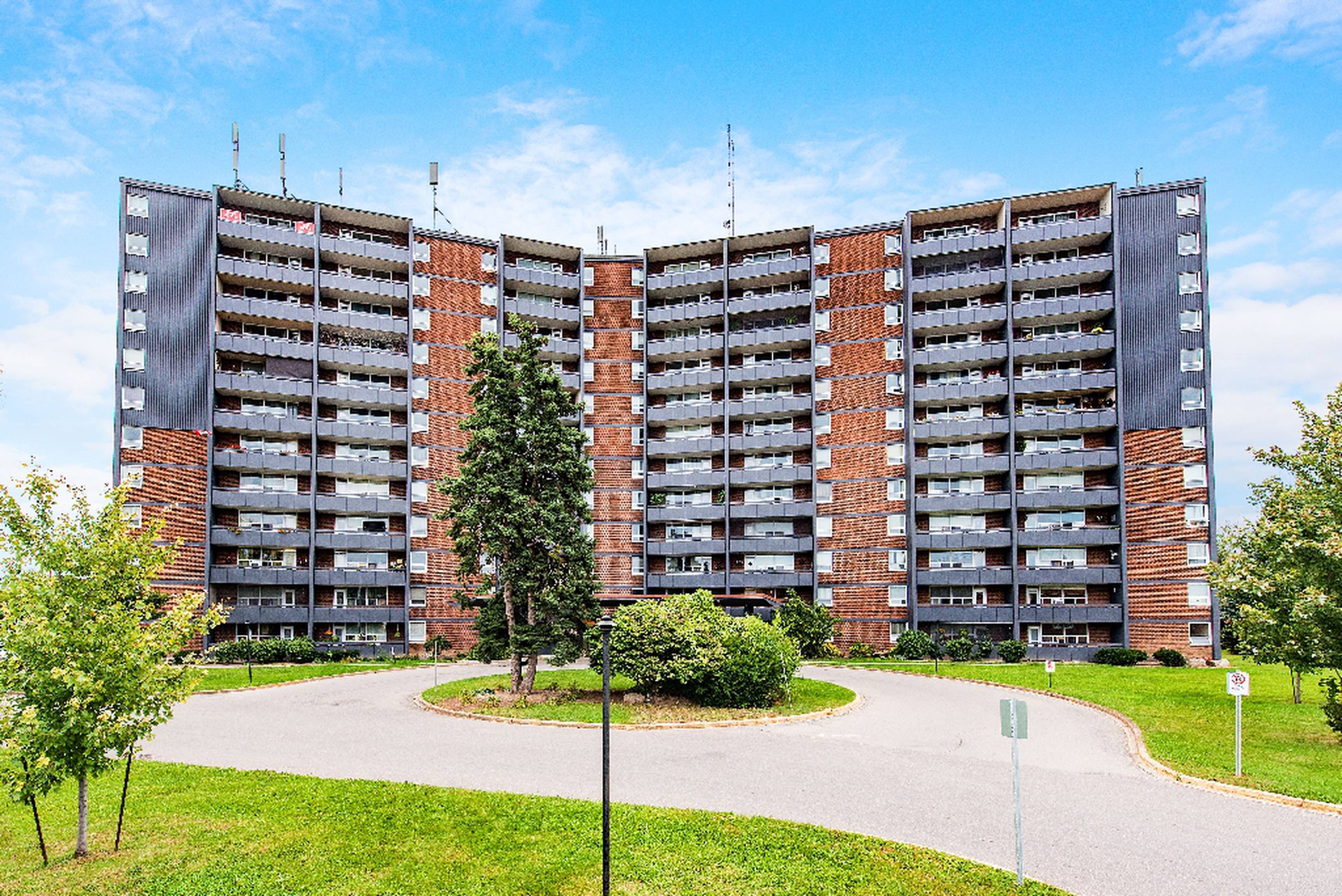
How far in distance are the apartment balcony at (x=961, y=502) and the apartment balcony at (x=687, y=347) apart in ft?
58.0

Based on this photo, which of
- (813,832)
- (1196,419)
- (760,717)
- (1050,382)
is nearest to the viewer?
(813,832)

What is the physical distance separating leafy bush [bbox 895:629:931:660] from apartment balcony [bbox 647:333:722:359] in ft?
77.1

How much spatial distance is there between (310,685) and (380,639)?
16.4 meters

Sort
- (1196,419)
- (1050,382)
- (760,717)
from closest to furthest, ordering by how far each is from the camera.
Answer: (760,717), (1196,419), (1050,382)

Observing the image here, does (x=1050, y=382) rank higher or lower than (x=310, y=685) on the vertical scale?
higher

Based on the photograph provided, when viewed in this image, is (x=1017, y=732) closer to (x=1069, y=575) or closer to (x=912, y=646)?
(x=912, y=646)

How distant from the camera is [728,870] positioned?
11367mm

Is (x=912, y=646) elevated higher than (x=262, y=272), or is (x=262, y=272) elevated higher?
(x=262, y=272)

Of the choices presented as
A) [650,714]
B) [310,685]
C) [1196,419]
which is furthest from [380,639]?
[1196,419]

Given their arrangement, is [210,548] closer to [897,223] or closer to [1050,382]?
[897,223]

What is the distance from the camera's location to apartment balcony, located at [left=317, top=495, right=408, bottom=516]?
168ft

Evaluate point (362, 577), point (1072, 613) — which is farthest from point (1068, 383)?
point (362, 577)

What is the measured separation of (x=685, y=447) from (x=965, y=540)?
65.1 ft

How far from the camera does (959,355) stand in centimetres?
5331
